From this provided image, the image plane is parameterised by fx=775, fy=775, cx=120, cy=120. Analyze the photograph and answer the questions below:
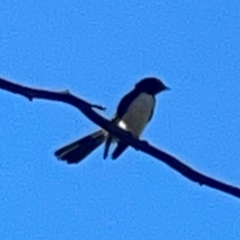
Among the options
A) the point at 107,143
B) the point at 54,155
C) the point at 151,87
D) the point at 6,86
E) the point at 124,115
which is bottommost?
the point at 6,86

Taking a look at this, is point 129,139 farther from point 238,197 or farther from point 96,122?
point 238,197

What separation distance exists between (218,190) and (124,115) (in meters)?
5.95

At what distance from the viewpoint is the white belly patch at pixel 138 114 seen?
7.24 m

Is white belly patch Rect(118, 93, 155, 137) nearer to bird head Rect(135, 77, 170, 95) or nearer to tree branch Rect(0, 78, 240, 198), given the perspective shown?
bird head Rect(135, 77, 170, 95)

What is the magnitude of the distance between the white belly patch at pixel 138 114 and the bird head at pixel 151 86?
0.17 metres

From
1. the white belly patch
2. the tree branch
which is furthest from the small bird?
the tree branch

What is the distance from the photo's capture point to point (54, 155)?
12.3 feet

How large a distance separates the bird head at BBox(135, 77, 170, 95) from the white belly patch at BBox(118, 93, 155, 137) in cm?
17

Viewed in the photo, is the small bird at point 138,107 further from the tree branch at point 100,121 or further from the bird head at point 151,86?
the tree branch at point 100,121

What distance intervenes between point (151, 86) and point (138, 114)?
25.3 inches

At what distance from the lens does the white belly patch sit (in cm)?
724

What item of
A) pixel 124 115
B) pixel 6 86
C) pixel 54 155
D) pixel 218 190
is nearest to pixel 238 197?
pixel 218 190

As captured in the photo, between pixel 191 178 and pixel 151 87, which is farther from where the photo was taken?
pixel 151 87

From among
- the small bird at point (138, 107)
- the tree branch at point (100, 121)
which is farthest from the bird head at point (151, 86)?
the tree branch at point (100, 121)
